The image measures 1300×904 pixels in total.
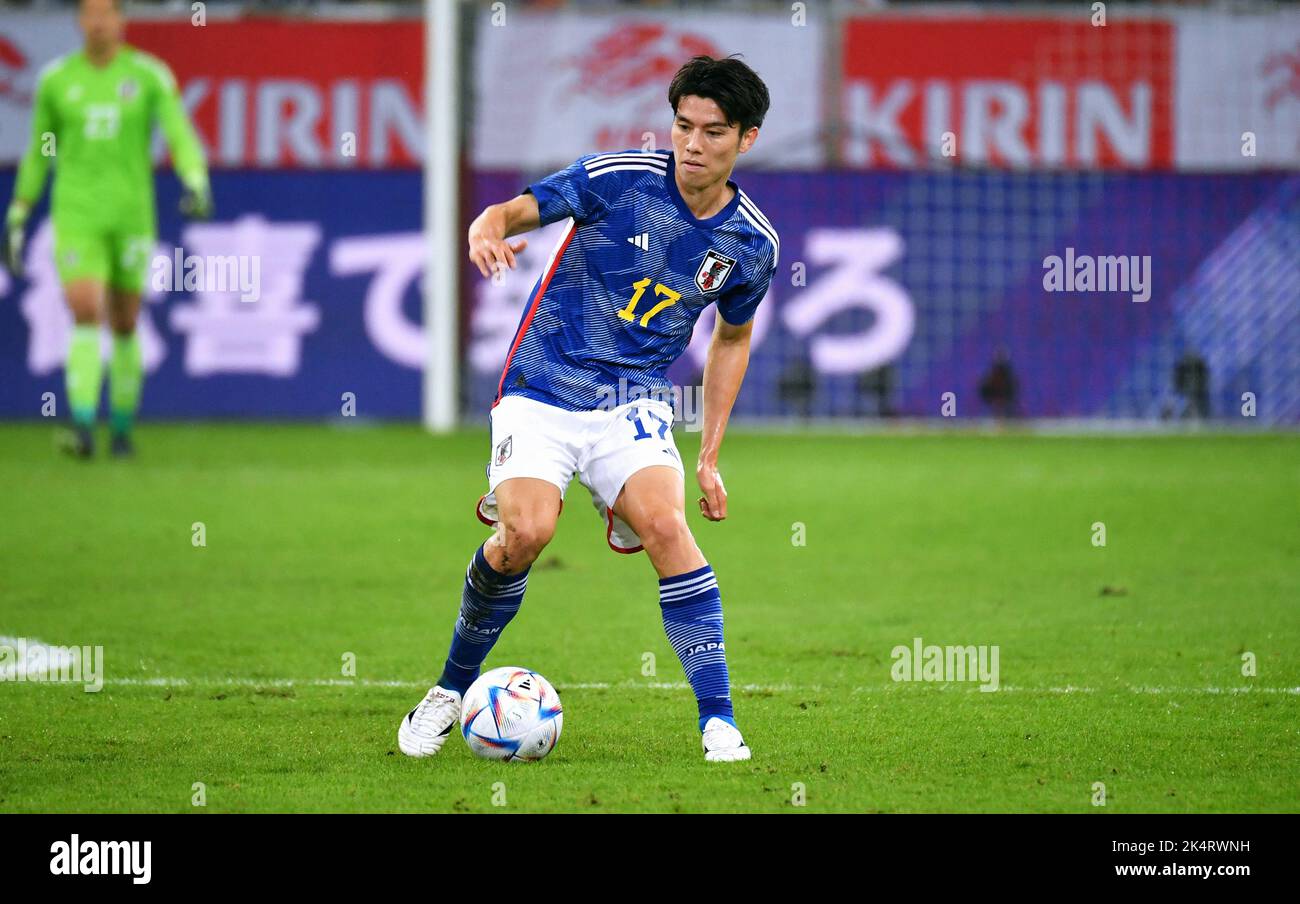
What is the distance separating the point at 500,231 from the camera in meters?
4.84

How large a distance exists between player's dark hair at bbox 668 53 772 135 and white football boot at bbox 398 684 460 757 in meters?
1.71

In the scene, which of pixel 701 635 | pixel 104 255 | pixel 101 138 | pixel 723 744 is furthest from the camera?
pixel 101 138

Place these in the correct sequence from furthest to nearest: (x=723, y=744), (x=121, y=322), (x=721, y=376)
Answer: (x=121, y=322) < (x=721, y=376) < (x=723, y=744)

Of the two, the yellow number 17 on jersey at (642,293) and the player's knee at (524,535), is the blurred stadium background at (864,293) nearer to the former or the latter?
the yellow number 17 on jersey at (642,293)

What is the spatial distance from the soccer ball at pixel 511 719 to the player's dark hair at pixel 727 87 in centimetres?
159

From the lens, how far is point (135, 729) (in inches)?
215

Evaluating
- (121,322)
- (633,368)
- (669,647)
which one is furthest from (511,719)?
(121,322)

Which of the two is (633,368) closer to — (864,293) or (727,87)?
(727,87)

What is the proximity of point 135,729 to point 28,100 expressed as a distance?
14.8 meters

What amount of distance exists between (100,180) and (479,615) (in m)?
8.17

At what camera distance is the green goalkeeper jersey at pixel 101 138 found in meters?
12.6

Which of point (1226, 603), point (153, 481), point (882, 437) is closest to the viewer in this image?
point (1226, 603)

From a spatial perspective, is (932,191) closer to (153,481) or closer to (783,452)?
(783,452)

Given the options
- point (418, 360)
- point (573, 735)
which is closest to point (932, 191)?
point (418, 360)
